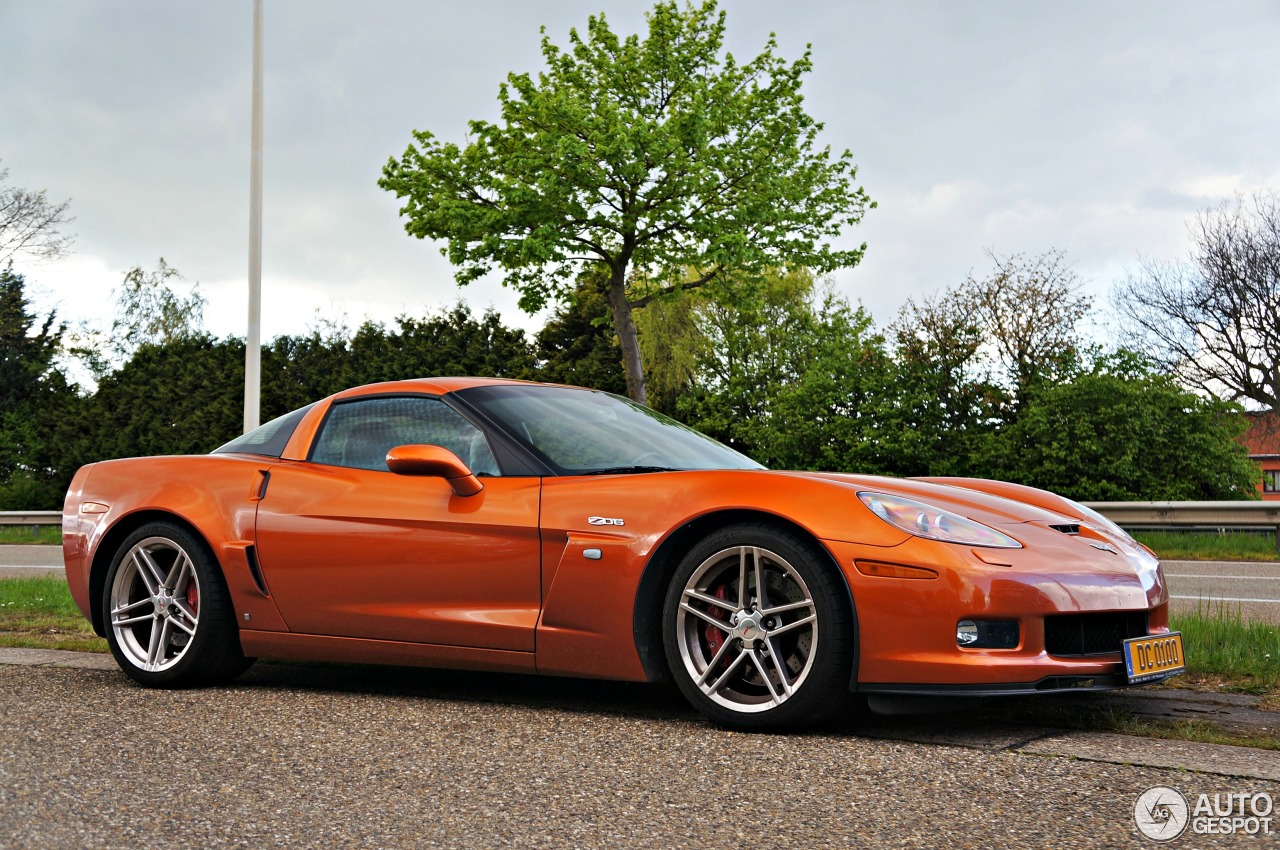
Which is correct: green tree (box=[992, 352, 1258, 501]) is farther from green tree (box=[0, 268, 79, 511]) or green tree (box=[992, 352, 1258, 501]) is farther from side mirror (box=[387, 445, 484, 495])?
green tree (box=[0, 268, 79, 511])

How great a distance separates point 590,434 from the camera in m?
4.79

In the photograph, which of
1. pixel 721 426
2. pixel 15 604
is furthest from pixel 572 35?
pixel 15 604

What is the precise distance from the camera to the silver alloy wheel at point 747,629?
3.85 metres

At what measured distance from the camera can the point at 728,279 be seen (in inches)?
950

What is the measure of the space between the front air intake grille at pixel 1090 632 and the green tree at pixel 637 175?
18658 mm

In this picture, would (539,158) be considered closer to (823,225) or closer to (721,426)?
(823,225)

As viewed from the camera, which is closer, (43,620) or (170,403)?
(43,620)

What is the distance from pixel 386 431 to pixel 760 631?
1.91m

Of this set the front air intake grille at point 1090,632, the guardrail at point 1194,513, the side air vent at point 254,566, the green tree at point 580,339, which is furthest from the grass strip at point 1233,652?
the green tree at point 580,339

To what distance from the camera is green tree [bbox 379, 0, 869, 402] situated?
73.4 feet

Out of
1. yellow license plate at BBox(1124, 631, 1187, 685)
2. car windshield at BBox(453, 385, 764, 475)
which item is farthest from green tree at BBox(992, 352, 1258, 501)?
yellow license plate at BBox(1124, 631, 1187, 685)

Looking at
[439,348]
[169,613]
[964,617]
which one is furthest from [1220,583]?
[439,348]

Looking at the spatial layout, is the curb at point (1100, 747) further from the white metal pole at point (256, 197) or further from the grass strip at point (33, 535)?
the grass strip at point (33, 535)

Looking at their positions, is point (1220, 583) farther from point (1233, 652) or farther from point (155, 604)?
point (155, 604)
